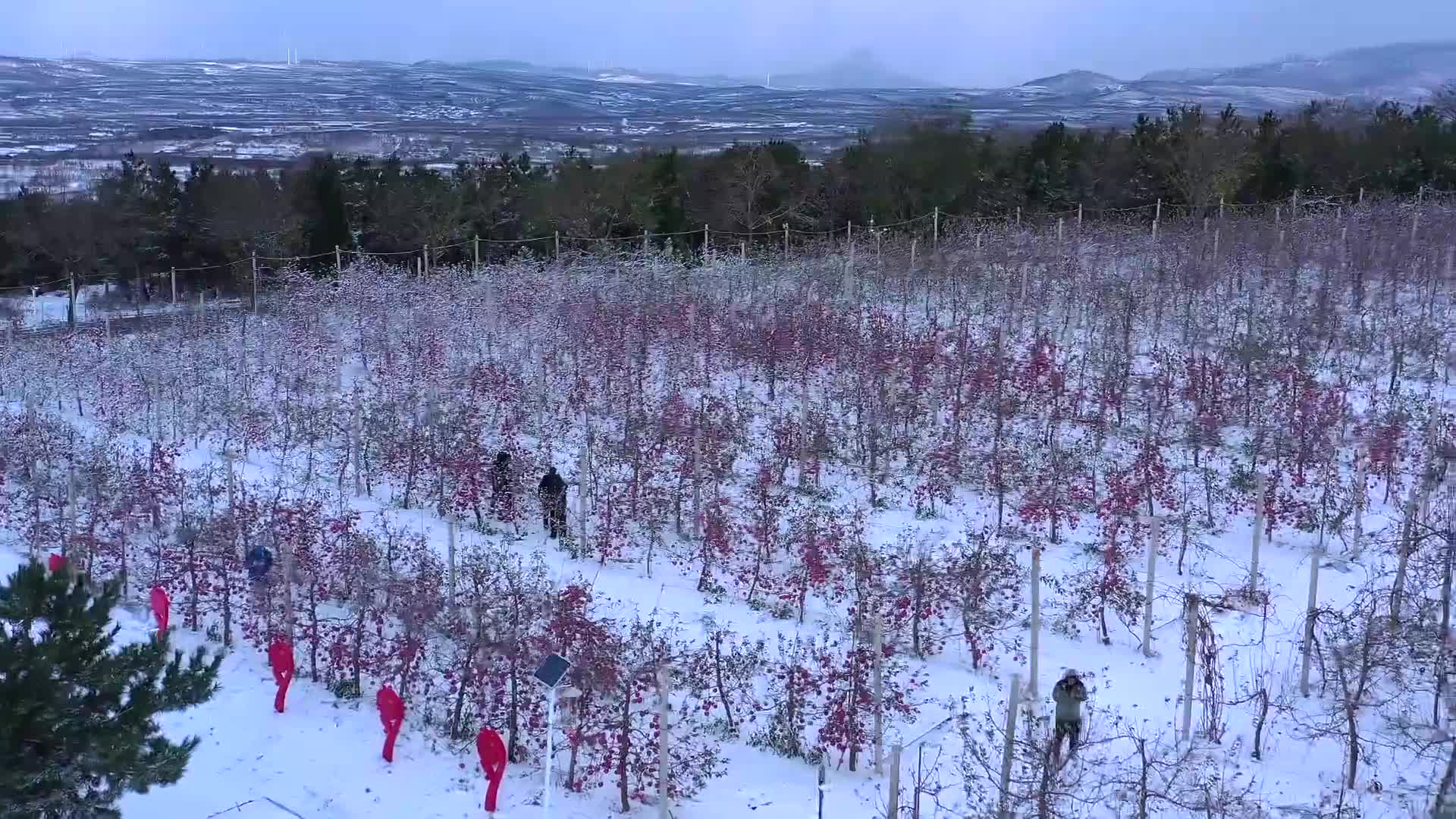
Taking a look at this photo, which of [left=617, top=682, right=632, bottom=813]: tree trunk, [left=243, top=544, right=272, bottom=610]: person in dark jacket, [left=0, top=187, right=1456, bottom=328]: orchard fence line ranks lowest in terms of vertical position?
[left=617, top=682, right=632, bottom=813]: tree trunk

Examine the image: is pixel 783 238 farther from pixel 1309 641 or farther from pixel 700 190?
pixel 1309 641

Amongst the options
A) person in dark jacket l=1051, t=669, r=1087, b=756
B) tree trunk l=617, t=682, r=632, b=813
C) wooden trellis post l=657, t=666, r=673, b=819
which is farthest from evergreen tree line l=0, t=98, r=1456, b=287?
wooden trellis post l=657, t=666, r=673, b=819

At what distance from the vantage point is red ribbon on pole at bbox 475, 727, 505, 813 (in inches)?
287

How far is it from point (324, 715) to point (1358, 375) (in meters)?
12.1

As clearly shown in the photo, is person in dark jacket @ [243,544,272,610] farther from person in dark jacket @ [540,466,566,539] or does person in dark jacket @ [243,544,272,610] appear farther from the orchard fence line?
the orchard fence line

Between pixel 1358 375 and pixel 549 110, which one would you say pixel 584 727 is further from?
pixel 549 110

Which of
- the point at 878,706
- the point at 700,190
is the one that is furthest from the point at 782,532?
the point at 700,190

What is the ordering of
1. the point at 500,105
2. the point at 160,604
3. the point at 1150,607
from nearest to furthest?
the point at 160,604, the point at 1150,607, the point at 500,105

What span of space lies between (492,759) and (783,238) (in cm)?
1784

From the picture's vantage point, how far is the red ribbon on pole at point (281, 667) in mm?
8492

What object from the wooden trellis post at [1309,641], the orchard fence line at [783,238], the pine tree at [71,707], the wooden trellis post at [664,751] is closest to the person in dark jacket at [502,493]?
the wooden trellis post at [664,751]

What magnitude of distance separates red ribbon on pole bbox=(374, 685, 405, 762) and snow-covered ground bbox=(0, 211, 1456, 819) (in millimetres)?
117

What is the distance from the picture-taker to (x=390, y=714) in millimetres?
7840

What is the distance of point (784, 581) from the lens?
10281 mm
